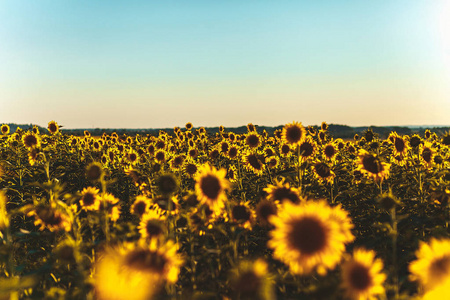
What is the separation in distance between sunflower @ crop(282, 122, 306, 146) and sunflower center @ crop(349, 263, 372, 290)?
12.0 ft

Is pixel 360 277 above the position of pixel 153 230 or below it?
above

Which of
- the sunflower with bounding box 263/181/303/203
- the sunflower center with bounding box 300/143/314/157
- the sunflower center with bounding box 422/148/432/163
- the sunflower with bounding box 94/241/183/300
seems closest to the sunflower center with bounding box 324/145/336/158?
the sunflower center with bounding box 300/143/314/157

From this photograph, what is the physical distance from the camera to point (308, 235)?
6.35 ft

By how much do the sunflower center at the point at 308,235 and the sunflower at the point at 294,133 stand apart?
3.53 meters

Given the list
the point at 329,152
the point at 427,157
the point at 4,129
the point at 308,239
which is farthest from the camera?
the point at 4,129

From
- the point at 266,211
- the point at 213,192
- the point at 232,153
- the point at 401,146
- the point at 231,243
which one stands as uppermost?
the point at 401,146

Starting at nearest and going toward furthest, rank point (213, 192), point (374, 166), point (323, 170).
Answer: point (213, 192)
point (374, 166)
point (323, 170)

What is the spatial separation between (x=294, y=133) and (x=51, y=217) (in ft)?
14.0

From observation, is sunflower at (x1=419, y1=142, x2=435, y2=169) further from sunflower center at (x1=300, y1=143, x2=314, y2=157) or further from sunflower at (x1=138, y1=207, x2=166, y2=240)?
sunflower at (x1=138, y1=207, x2=166, y2=240)

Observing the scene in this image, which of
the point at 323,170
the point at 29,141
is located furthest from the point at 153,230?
the point at 29,141

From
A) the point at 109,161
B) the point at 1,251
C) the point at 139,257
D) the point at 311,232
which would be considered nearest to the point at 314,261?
the point at 311,232

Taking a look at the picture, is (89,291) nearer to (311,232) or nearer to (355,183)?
(311,232)

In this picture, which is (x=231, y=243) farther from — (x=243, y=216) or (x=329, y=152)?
(x=329, y=152)

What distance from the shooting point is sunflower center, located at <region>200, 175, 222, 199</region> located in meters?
3.43
